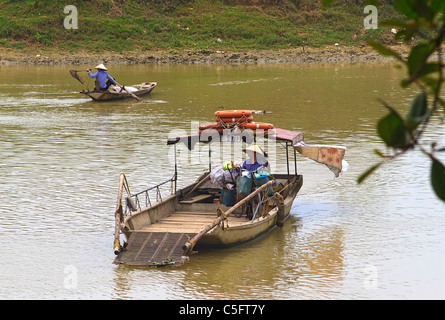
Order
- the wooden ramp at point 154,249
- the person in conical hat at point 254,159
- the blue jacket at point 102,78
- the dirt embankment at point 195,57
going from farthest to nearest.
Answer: the dirt embankment at point 195,57, the blue jacket at point 102,78, the person in conical hat at point 254,159, the wooden ramp at point 154,249

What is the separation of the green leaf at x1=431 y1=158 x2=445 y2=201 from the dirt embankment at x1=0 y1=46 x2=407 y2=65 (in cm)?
3639

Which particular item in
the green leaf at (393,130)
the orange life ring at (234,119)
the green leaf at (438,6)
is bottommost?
the orange life ring at (234,119)

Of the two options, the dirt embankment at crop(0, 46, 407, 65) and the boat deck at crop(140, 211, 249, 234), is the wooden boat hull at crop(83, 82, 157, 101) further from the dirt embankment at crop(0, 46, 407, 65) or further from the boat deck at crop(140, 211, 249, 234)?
the dirt embankment at crop(0, 46, 407, 65)

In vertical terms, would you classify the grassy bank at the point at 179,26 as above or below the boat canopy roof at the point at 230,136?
above

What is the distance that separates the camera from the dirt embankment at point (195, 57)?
37.9 meters

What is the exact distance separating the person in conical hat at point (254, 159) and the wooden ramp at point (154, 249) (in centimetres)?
152

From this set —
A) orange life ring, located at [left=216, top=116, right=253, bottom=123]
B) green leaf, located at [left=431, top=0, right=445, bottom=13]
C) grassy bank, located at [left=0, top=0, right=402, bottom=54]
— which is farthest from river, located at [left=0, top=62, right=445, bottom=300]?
grassy bank, located at [left=0, top=0, right=402, bottom=54]

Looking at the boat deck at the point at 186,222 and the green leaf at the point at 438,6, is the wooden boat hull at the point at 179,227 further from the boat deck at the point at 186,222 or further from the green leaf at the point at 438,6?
the green leaf at the point at 438,6

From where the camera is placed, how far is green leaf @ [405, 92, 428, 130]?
71.0 inches

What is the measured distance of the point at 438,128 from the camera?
16.8m

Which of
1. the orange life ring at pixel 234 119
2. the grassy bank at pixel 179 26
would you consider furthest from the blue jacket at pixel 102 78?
the grassy bank at pixel 179 26

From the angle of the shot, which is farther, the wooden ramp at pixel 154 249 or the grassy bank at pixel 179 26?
the grassy bank at pixel 179 26

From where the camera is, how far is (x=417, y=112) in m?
1.81
